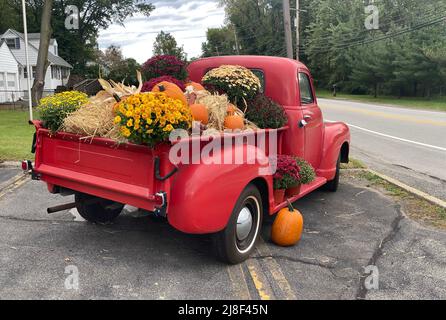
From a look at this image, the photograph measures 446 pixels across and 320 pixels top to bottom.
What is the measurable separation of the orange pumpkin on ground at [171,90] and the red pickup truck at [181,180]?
68cm

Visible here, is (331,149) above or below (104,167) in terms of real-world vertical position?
below

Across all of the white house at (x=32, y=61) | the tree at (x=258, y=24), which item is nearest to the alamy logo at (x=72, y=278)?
the white house at (x=32, y=61)

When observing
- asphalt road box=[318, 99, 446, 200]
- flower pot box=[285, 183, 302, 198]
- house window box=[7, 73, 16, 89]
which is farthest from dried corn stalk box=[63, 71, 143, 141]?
house window box=[7, 73, 16, 89]

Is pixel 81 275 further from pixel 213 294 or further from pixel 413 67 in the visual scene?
pixel 413 67

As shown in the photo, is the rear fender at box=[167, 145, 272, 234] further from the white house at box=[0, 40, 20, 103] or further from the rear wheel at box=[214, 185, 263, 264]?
the white house at box=[0, 40, 20, 103]

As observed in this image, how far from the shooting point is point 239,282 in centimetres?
393

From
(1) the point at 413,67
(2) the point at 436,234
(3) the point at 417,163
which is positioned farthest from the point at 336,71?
(2) the point at 436,234

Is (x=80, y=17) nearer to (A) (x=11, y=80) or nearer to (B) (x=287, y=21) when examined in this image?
(A) (x=11, y=80)

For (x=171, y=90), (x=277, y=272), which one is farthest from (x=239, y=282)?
(x=171, y=90)

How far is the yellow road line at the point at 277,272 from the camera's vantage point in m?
3.72

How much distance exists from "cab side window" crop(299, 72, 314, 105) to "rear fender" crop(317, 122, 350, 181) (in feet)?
2.10

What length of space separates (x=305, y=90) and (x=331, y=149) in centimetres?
96

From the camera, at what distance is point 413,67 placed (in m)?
37.6

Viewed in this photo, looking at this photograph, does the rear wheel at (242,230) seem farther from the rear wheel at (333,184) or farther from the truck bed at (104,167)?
the rear wheel at (333,184)
